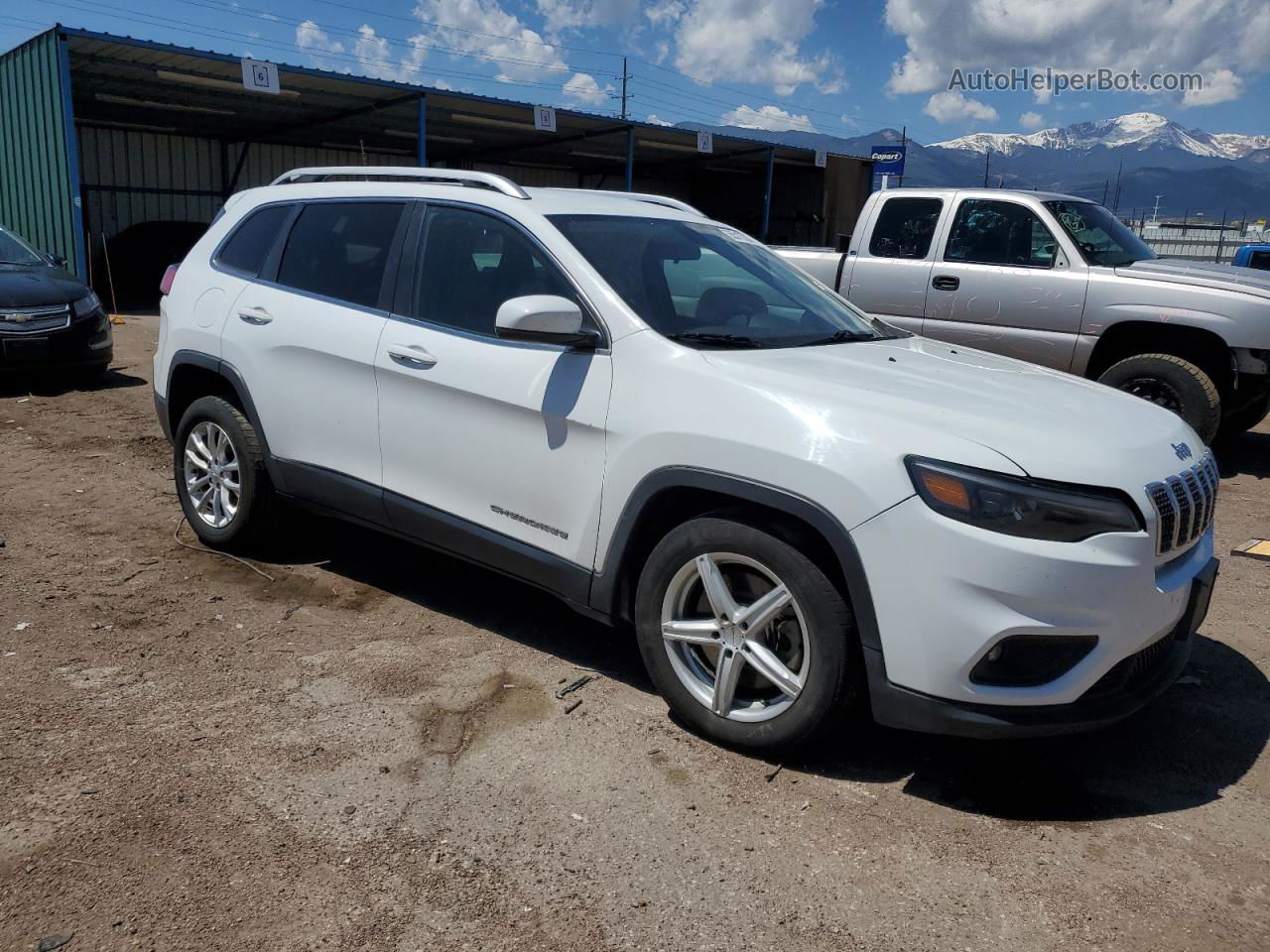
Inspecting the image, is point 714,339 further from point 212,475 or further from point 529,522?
point 212,475

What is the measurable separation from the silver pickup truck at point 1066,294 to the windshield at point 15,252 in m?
7.64

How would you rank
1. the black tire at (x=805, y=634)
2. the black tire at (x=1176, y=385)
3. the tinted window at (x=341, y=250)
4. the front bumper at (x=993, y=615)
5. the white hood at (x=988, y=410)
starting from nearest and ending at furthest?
1. the front bumper at (x=993, y=615)
2. the white hood at (x=988, y=410)
3. the black tire at (x=805, y=634)
4. the tinted window at (x=341, y=250)
5. the black tire at (x=1176, y=385)

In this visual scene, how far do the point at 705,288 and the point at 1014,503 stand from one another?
1563mm

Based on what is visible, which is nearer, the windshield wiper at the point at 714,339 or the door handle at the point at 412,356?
the windshield wiper at the point at 714,339

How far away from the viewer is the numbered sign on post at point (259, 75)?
48.4 ft

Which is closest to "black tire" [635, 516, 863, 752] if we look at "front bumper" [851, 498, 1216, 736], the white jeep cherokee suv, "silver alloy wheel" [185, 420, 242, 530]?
the white jeep cherokee suv

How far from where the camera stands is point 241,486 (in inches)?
191

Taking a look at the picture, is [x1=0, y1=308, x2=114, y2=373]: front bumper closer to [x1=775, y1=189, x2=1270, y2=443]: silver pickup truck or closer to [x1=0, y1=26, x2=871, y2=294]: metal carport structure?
[x1=0, y1=26, x2=871, y2=294]: metal carport structure

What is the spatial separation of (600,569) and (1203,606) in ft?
6.43

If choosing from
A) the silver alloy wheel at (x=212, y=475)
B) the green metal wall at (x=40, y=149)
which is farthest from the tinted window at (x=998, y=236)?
the green metal wall at (x=40, y=149)

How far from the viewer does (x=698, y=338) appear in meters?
3.59

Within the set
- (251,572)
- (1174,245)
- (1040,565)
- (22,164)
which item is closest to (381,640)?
(251,572)

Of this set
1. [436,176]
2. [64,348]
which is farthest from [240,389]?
[64,348]

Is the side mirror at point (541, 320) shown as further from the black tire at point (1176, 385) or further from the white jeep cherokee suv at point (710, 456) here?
the black tire at point (1176, 385)
